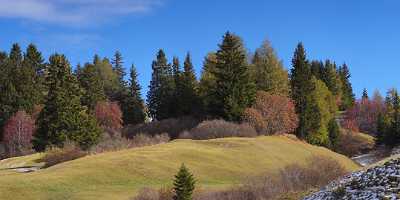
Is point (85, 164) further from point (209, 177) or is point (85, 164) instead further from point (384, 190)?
point (384, 190)

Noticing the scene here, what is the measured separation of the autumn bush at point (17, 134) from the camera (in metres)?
95.4

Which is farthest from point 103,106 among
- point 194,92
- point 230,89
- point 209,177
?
point 209,177

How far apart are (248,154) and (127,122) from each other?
59.2 meters

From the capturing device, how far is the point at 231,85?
88.8 m

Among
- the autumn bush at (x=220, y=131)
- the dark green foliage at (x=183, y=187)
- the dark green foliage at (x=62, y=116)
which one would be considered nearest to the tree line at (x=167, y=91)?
the dark green foliage at (x=62, y=116)

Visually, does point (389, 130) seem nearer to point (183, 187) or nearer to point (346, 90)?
→ point (346, 90)

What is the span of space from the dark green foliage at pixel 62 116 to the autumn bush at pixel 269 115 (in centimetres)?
2398

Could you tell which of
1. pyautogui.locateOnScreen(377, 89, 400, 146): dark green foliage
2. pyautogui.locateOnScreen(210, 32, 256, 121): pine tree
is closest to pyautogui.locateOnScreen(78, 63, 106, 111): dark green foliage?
pyautogui.locateOnScreen(210, 32, 256, 121): pine tree

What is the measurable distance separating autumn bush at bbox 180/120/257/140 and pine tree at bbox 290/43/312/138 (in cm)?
1750

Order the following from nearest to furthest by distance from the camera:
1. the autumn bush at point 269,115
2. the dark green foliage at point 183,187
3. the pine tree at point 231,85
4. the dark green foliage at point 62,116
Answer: the dark green foliage at point 183,187
the dark green foliage at point 62,116
the autumn bush at point 269,115
the pine tree at point 231,85

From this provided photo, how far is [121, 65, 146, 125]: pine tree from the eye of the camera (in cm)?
12162

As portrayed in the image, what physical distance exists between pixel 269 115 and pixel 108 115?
3829 cm

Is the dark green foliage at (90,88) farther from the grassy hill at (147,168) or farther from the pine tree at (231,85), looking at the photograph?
the grassy hill at (147,168)

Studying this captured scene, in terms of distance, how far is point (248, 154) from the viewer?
6606 cm
